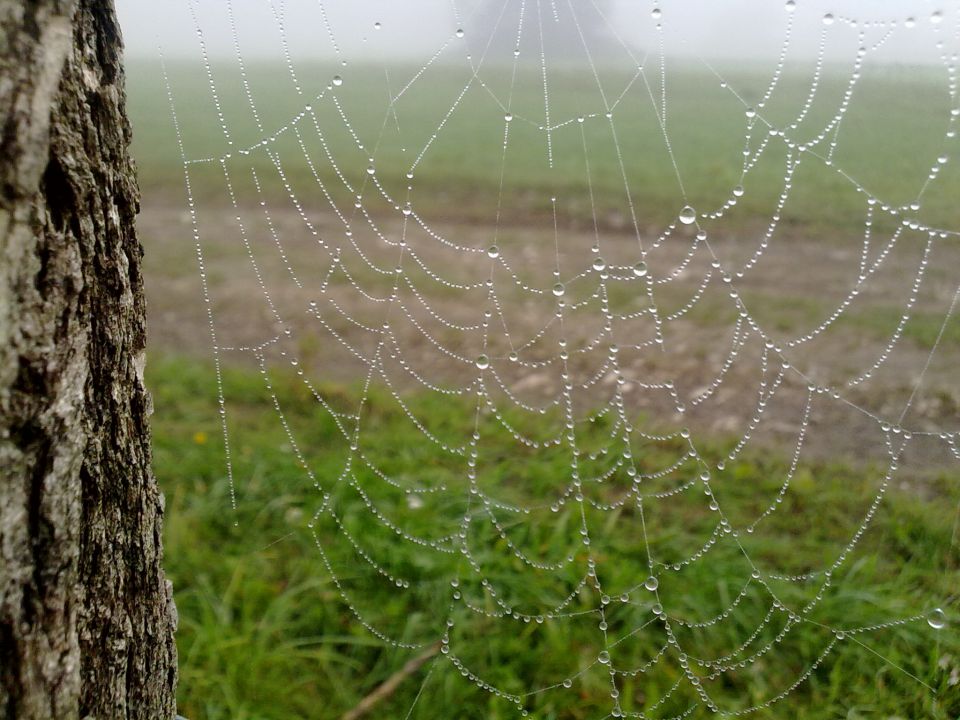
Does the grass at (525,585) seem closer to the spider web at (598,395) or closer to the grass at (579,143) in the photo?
the spider web at (598,395)

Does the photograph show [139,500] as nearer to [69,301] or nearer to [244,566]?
[69,301]

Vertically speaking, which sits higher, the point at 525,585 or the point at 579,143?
the point at 579,143

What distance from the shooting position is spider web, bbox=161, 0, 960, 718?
2.69 meters

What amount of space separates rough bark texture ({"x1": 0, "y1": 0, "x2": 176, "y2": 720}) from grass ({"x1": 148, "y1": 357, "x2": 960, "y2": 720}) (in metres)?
1.36

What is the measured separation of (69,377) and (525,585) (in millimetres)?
2109

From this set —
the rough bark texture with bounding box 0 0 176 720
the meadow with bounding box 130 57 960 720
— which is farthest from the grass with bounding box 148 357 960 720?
the rough bark texture with bounding box 0 0 176 720

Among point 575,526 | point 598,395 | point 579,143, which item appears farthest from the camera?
point 579,143

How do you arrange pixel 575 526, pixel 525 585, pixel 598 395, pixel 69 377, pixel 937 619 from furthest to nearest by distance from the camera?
pixel 598 395 → pixel 575 526 → pixel 525 585 → pixel 937 619 → pixel 69 377

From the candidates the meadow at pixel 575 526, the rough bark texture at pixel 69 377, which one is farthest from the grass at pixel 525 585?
the rough bark texture at pixel 69 377

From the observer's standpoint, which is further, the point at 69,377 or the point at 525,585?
the point at 525,585

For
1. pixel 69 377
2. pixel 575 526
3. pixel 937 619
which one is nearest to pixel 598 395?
pixel 575 526

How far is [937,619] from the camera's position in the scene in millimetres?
2510

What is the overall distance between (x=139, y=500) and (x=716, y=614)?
2.16 meters

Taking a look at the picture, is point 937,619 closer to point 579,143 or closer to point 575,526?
point 575,526
